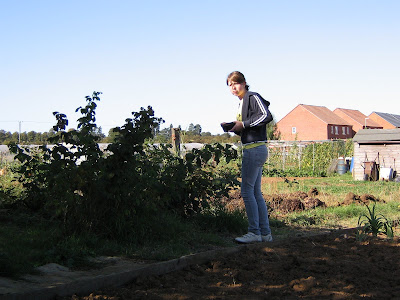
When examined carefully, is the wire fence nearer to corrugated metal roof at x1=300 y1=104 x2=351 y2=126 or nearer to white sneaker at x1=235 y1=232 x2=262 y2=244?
white sneaker at x1=235 y1=232 x2=262 y2=244

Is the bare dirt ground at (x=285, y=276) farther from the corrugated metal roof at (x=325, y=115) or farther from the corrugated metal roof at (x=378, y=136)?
the corrugated metal roof at (x=325, y=115)

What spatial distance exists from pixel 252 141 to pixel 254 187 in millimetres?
611

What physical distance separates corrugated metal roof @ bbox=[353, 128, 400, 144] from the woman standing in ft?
55.3

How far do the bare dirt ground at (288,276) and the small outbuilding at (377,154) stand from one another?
15986 mm

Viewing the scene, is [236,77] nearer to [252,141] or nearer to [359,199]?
[252,141]

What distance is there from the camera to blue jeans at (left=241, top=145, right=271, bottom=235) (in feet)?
17.4

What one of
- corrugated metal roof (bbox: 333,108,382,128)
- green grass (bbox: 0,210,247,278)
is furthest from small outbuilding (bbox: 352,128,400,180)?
corrugated metal roof (bbox: 333,108,382,128)

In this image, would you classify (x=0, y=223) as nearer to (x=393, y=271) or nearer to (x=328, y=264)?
(x=328, y=264)

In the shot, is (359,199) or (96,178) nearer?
(96,178)

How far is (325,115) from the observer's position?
72562mm

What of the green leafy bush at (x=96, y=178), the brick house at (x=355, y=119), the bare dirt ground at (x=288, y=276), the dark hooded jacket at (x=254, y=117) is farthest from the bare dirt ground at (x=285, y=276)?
the brick house at (x=355, y=119)

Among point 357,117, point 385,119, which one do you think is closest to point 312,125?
point 385,119

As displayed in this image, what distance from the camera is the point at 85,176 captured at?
4.77 meters

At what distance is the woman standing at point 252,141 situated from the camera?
17.2 ft
